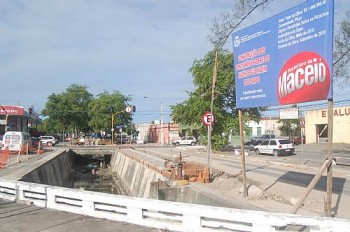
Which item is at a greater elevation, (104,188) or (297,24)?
(297,24)

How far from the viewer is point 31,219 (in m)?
11.2

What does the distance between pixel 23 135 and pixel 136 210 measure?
123ft

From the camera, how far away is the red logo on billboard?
963 cm

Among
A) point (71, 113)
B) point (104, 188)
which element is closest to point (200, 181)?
point (104, 188)

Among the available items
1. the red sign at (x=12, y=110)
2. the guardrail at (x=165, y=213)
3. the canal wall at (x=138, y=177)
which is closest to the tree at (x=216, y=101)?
the canal wall at (x=138, y=177)

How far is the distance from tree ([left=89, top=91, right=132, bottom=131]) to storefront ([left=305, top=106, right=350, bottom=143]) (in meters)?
36.9

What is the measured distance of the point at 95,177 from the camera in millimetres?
48281

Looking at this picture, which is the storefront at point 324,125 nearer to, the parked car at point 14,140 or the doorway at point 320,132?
the doorway at point 320,132

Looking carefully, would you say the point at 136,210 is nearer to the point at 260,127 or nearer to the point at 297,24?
the point at 297,24

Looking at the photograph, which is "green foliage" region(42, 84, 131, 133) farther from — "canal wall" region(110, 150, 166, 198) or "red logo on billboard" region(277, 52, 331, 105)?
"red logo on billboard" region(277, 52, 331, 105)

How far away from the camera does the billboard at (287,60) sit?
966cm

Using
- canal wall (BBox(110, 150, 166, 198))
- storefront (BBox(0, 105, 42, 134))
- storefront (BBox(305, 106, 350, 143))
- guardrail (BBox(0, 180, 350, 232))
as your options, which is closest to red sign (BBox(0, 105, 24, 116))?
storefront (BBox(0, 105, 42, 134))

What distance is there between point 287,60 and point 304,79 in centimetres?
83

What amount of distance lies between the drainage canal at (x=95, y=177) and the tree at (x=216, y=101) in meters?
10.3
